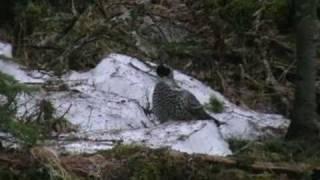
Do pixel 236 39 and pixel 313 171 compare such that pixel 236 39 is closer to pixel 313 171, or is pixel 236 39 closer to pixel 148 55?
pixel 148 55

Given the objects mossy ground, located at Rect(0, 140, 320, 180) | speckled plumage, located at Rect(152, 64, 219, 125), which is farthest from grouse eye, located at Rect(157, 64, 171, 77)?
mossy ground, located at Rect(0, 140, 320, 180)

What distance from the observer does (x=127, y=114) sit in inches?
174

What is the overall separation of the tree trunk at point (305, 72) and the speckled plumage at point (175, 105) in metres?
0.58

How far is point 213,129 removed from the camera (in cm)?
422

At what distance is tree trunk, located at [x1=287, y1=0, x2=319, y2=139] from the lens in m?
3.88

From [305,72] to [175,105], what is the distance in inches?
35.6

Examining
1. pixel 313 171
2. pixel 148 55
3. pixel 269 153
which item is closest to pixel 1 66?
pixel 148 55

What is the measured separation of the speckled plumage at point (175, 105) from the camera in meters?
4.48

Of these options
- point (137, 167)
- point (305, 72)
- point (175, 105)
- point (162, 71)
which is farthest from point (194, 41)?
point (137, 167)

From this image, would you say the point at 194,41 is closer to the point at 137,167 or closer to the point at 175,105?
the point at 175,105

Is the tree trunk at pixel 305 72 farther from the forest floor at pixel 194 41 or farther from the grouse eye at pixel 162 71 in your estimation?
the grouse eye at pixel 162 71

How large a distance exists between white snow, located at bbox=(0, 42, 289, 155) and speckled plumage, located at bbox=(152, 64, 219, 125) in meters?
0.08

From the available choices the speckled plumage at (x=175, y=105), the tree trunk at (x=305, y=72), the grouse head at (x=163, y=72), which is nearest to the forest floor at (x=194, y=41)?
the tree trunk at (x=305, y=72)

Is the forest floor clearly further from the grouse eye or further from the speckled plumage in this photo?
the grouse eye
